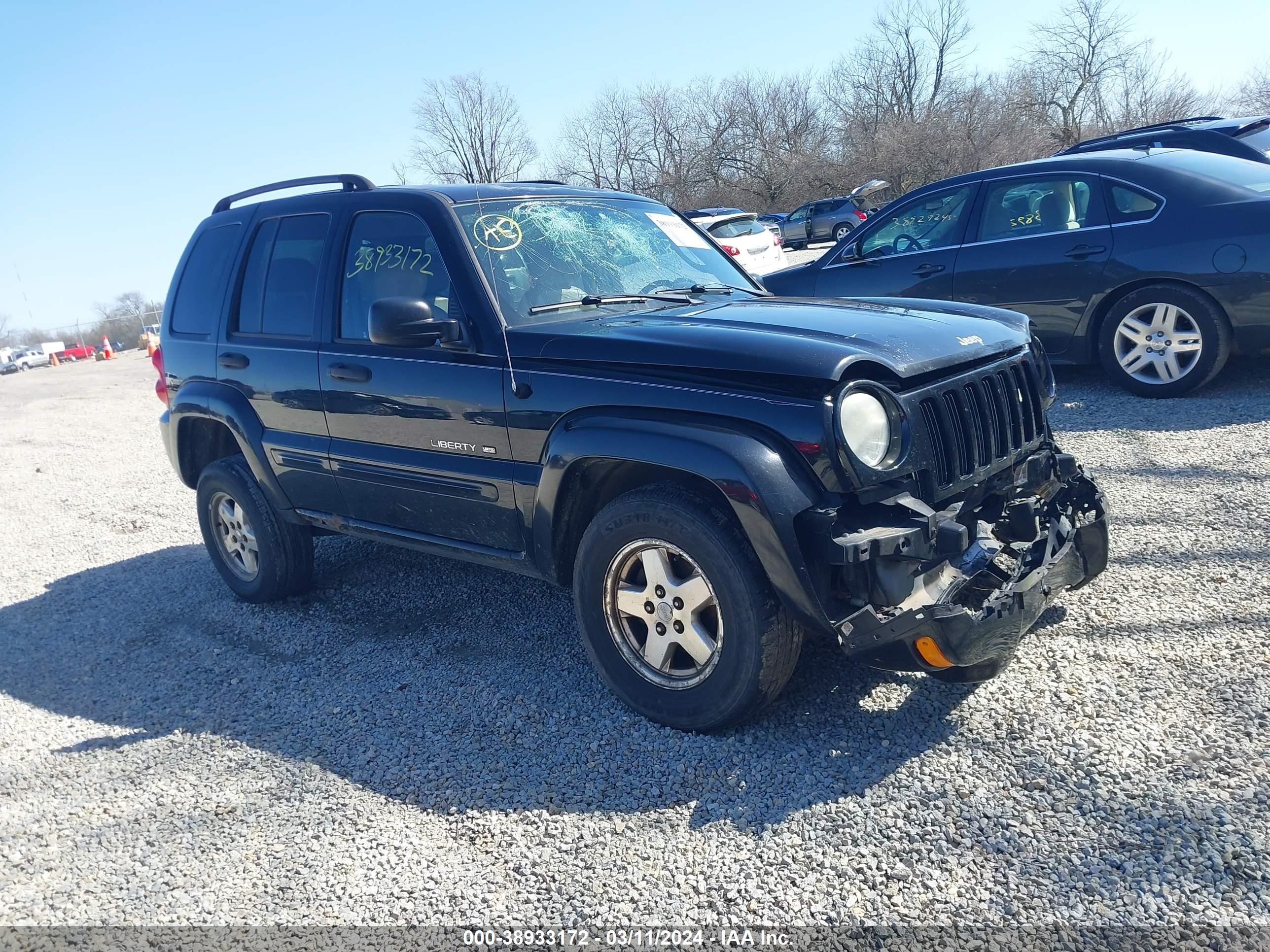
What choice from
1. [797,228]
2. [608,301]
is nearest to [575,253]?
[608,301]

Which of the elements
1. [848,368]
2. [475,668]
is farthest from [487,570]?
[848,368]

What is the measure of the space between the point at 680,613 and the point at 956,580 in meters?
0.92

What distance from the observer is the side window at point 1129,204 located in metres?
6.66

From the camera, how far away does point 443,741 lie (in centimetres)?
355

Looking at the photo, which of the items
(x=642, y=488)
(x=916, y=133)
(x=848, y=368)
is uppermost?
(x=916, y=133)

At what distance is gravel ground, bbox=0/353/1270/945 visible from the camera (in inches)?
102

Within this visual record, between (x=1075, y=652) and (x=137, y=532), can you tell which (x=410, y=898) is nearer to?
(x=1075, y=652)

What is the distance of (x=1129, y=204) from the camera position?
6.78 metres

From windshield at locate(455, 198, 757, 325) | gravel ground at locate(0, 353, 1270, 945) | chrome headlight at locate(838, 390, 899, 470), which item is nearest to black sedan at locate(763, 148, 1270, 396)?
gravel ground at locate(0, 353, 1270, 945)

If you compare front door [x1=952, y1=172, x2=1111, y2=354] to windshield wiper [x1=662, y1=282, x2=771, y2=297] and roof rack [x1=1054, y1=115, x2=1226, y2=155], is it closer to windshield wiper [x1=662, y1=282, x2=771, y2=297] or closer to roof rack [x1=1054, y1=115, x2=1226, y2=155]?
roof rack [x1=1054, y1=115, x2=1226, y2=155]

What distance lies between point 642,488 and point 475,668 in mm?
1345

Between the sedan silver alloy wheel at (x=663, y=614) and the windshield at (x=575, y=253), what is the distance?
3.64 feet

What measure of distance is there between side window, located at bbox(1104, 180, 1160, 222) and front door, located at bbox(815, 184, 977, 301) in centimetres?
108

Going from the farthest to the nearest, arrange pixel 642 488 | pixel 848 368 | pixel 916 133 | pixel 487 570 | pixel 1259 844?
pixel 916 133, pixel 487 570, pixel 642 488, pixel 848 368, pixel 1259 844
